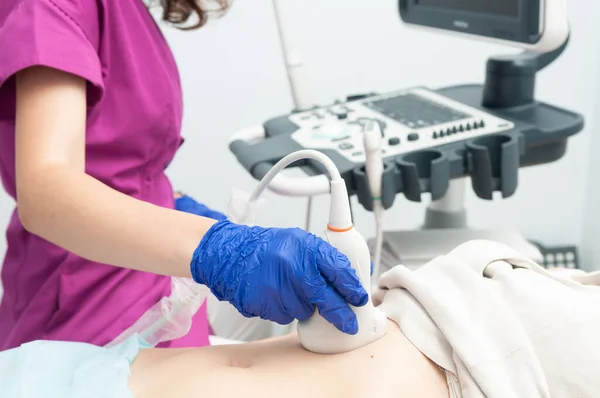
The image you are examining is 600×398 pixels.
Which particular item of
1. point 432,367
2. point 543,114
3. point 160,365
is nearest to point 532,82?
point 543,114

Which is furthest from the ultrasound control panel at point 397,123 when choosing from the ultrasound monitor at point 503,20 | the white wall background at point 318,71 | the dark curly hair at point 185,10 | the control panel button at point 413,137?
the white wall background at point 318,71

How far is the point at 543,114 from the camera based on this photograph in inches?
52.9

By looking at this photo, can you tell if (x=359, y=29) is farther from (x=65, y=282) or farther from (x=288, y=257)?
(x=288, y=257)

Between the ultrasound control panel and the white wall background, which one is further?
the white wall background

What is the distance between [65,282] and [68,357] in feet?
0.81

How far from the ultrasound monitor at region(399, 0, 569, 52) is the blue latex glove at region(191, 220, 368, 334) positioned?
0.68 meters

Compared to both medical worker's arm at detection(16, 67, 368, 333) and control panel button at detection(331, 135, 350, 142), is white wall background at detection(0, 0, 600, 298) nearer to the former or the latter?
control panel button at detection(331, 135, 350, 142)

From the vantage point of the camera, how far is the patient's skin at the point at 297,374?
78cm

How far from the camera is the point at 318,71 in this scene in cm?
220

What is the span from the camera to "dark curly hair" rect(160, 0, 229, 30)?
48.6 inches

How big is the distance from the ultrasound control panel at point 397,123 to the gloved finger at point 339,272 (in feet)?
1.43

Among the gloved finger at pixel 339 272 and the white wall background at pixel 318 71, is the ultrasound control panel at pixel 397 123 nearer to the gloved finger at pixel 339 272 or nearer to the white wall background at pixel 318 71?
the gloved finger at pixel 339 272

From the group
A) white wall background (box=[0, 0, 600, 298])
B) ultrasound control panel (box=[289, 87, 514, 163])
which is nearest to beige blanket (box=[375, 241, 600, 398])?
ultrasound control panel (box=[289, 87, 514, 163])

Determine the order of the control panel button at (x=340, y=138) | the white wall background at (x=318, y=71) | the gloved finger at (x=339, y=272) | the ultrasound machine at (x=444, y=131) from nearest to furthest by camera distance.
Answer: the gloved finger at (x=339, y=272) < the ultrasound machine at (x=444, y=131) < the control panel button at (x=340, y=138) < the white wall background at (x=318, y=71)
